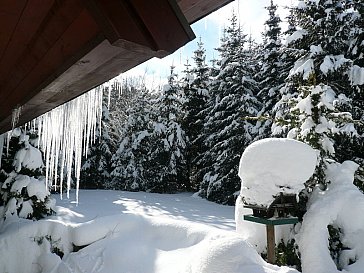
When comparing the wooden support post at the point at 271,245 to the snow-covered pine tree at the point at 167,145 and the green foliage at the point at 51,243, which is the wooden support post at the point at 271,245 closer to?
the green foliage at the point at 51,243

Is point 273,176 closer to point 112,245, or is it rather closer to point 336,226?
point 336,226

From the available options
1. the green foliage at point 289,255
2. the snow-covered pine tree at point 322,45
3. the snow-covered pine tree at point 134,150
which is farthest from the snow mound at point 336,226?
the snow-covered pine tree at point 134,150

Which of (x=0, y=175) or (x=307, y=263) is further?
(x=0, y=175)

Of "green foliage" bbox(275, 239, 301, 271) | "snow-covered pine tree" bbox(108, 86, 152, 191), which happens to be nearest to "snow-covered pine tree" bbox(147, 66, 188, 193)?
"snow-covered pine tree" bbox(108, 86, 152, 191)

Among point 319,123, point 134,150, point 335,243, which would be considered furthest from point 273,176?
point 134,150

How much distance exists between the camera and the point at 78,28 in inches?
37.2

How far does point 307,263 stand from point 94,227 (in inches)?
135

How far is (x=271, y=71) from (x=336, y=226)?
922 cm

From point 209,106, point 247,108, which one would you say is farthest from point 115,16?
point 209,106

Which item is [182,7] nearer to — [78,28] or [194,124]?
[78,28]

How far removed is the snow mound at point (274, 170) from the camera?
4.02m

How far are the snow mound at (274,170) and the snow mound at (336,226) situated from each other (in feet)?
1.64

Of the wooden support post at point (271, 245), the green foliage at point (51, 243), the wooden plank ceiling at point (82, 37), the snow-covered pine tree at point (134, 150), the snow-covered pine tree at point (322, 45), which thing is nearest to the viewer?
the wooden plank ceiling at point (82, 37)

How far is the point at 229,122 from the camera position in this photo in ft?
42.9
